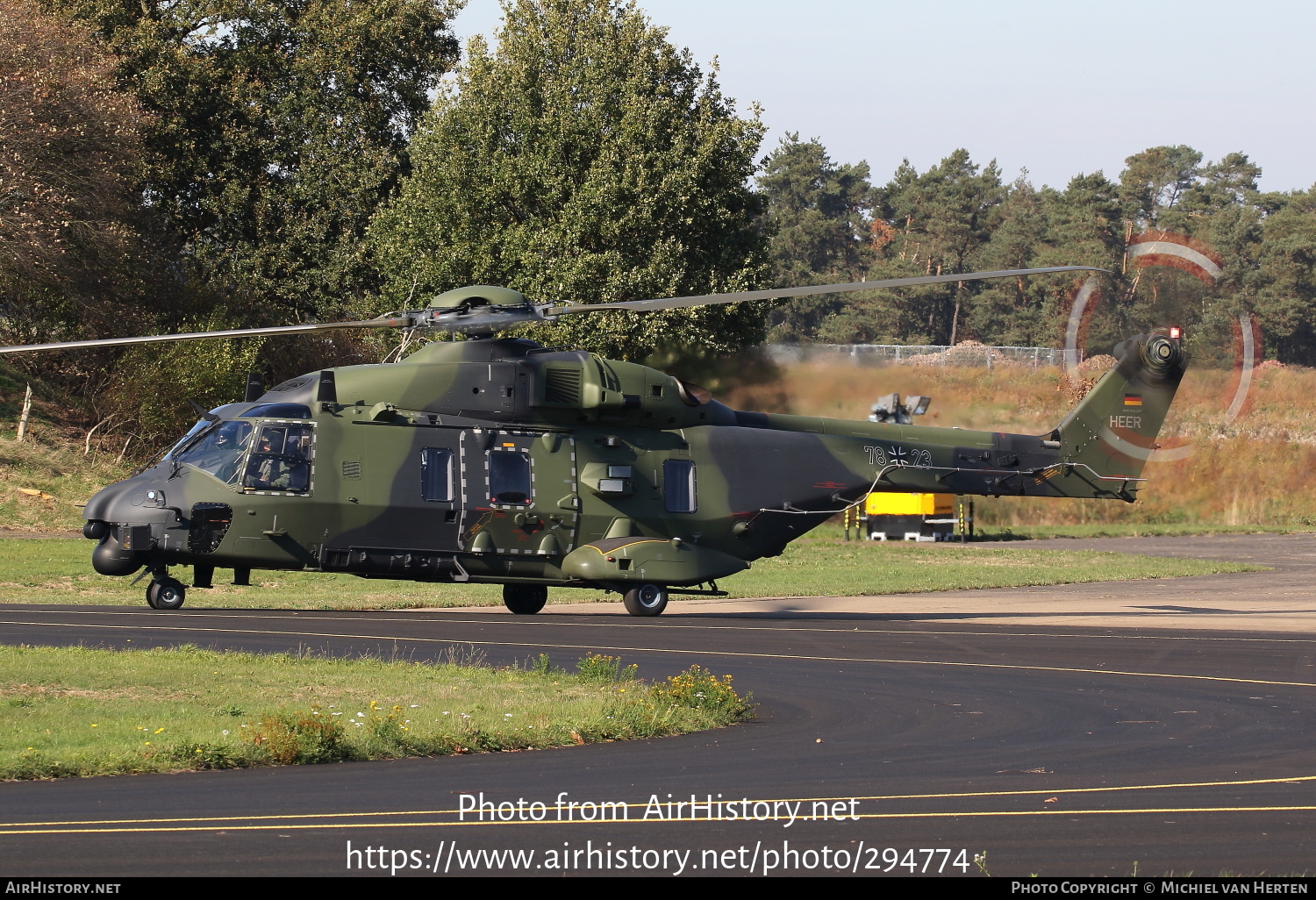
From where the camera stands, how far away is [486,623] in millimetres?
25125

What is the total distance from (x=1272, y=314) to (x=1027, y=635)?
5076cm

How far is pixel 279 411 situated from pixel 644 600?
→ 759 cm

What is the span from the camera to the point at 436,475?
83.1 feet

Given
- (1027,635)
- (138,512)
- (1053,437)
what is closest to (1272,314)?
(1053,437)

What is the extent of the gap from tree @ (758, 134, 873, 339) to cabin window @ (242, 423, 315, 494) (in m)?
90.0

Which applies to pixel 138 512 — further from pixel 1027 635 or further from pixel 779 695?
pixel 1027 635

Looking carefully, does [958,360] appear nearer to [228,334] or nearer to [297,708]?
[228,334]

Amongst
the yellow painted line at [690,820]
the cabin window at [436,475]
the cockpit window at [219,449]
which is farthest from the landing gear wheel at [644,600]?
the yellow painted line at [690,820]

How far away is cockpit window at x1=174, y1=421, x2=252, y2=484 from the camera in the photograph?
24047 mm

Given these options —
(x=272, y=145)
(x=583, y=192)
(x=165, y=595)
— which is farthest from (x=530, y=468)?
(x=272, y=145)

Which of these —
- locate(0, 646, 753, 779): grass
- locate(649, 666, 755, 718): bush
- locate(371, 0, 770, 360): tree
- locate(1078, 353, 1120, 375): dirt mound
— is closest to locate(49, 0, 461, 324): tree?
locate(371, 0, 770, 360): tree

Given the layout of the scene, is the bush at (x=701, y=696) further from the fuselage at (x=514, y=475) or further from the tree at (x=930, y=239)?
the tree at (x=930, y=239)

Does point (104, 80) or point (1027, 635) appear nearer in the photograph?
point (1027, 635)

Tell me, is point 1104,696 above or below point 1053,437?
below
